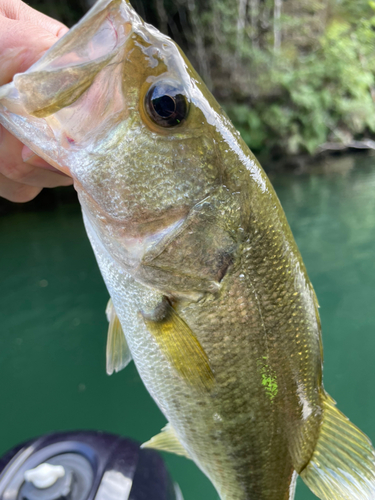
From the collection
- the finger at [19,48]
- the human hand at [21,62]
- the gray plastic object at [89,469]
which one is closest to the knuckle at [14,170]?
the human hand at [21,62]

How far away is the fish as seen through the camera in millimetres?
788

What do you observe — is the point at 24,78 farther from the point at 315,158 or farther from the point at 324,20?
the point at 324,20

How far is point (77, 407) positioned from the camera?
3.31 metres

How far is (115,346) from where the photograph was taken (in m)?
1.19

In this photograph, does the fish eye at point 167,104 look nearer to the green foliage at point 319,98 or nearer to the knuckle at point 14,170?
the knuckle at point 14,170

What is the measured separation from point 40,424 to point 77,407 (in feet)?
1.10

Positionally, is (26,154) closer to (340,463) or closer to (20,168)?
(20,168)

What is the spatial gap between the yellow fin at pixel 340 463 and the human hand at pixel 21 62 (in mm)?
1200

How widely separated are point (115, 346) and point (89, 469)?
84 centimetres

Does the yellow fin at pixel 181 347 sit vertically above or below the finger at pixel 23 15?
below

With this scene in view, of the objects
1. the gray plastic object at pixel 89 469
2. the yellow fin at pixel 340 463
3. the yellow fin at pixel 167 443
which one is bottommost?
the gray plastic object at pixel 89 469

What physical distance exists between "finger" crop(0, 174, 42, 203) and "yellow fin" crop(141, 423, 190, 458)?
1.04 m

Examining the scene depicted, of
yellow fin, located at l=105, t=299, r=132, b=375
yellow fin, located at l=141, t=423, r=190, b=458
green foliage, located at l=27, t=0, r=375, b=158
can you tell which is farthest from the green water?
green foliage, located at l=27, t=0, r=375, b=158

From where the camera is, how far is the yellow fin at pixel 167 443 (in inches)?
51.9
